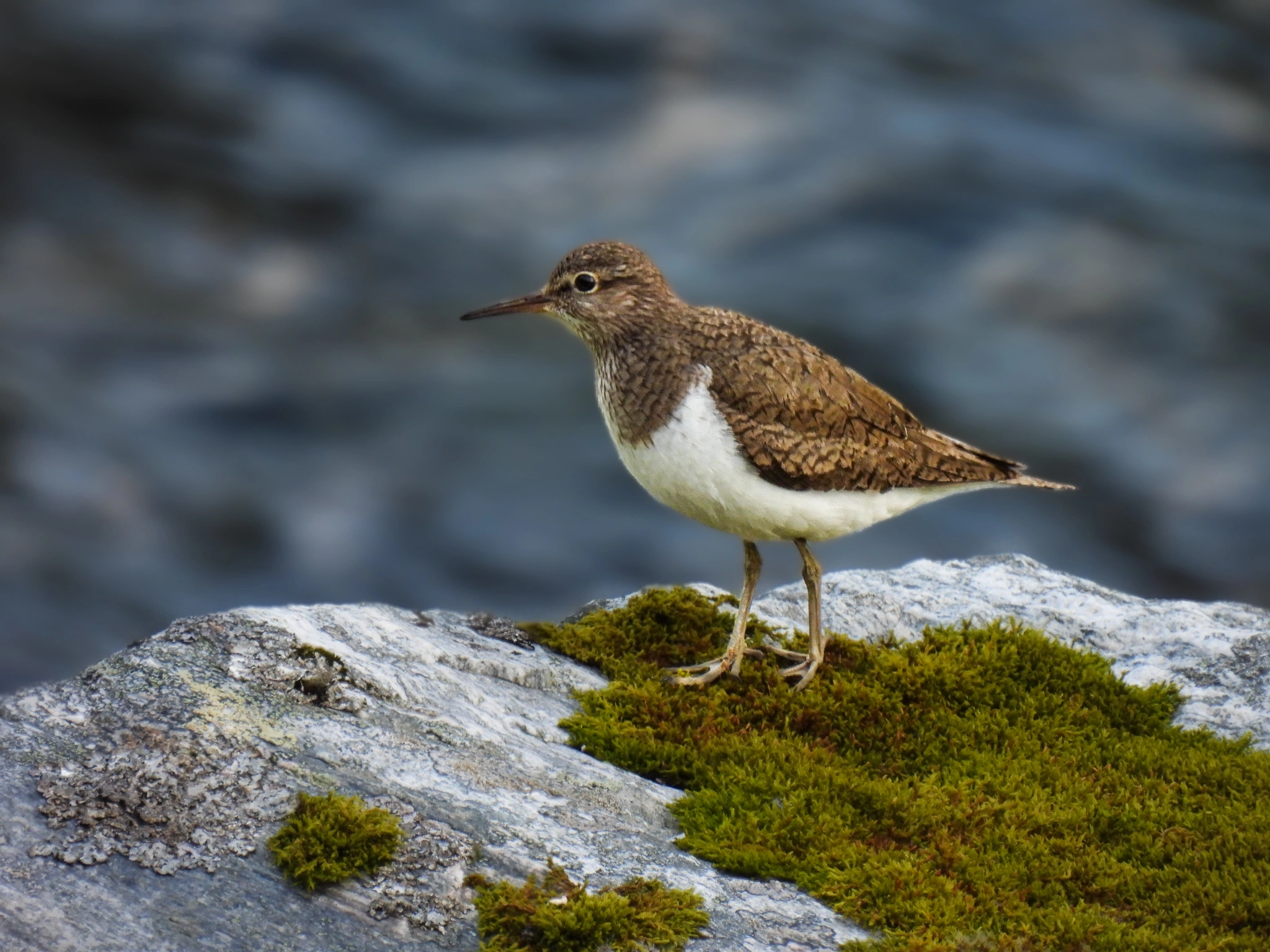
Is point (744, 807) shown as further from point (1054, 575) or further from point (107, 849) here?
point (1054, 575)

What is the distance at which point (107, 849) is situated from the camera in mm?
5363

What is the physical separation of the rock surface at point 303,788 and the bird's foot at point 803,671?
1277 millimetres

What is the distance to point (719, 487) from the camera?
25.1 ft

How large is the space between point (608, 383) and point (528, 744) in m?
2.38

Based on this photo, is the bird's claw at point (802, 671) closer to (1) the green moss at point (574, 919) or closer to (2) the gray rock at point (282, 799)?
(2) the gray rock at point (282, 799)

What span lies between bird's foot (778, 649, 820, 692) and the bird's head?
239cm

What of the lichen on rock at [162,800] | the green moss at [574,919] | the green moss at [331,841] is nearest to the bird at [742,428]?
the green moss at [574,919]

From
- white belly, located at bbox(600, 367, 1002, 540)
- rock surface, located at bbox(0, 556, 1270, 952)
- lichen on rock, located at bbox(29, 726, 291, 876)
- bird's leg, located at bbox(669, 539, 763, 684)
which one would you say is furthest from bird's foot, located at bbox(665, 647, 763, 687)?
lichen on rock, located at bbox(29, 726, 291, 876)

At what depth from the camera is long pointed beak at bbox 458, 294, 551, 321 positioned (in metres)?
8.48

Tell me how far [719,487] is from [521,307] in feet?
6.16

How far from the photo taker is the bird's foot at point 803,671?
8.16 metres

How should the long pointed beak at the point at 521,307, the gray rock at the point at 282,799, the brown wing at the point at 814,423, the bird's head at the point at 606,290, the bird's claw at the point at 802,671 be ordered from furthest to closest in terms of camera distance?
the long pointed beak at the point at 521,307 < the bird's head at the point at 606,290 < the bird's claw at the point at 802,671 < the brown wing at the point at 814,423 < the gray rock at the point at 282,799

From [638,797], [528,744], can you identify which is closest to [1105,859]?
[638,797]

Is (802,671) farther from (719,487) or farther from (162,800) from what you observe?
(162,800)
